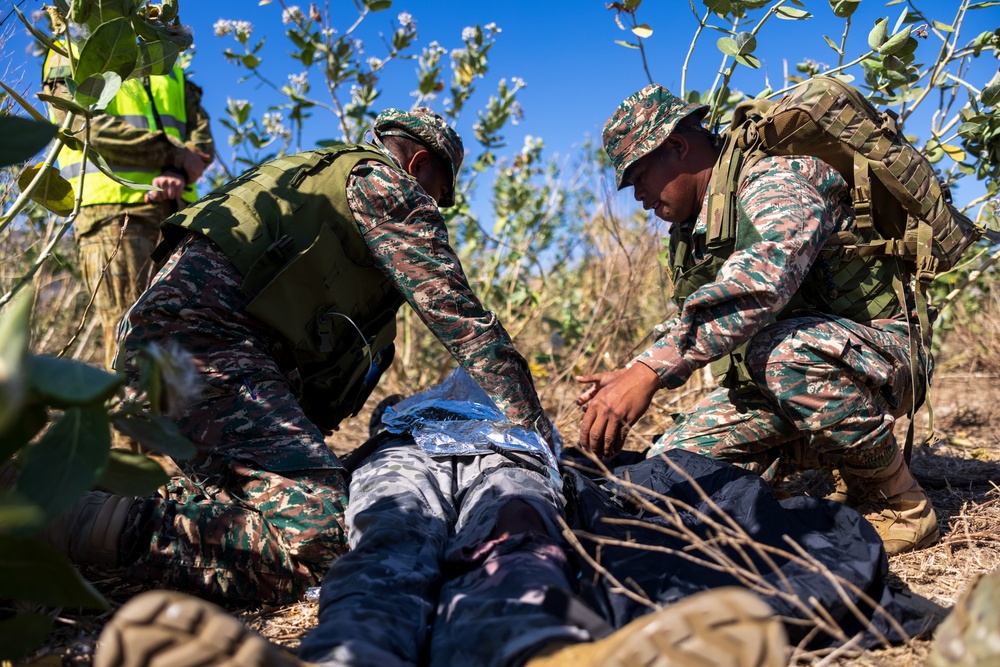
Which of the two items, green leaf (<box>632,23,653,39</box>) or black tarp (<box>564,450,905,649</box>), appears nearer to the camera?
black tarp (<box>564,450,905,649</box>)

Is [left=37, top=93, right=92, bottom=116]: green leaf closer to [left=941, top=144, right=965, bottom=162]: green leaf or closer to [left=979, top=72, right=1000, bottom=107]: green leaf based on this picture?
[left=979, top=72, right=1000, bottom=107]: green leaf

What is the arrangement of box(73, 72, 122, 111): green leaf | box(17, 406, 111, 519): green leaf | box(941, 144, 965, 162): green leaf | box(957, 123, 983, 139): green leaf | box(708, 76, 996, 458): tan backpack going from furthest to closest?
box(941, 144, 965, 162): green leaf → box(957, 123, 983, 139): green leaf → box(708, 76, 996, 458): tan backpack → box(73, 72, 122, 111): green leaf → box(17, 406, 111, 519): green leaf

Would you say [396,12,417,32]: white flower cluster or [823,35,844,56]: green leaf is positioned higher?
[396,12,417,32]: white flower cluster

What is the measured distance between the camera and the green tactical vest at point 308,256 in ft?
7.57

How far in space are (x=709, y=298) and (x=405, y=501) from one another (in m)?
1.06

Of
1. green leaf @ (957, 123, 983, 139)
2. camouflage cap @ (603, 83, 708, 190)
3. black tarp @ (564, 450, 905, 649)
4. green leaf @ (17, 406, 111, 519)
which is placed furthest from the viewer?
green leaf @ (957, 123, 983, 139)

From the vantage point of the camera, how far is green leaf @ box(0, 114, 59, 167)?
126 cm

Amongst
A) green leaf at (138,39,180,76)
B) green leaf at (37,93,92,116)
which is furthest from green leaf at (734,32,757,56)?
green leaf at (37,93,92,116)

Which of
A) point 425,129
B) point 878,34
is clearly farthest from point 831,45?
point 425,129

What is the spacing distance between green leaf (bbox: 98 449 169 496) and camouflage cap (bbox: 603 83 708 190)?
2.04 metres

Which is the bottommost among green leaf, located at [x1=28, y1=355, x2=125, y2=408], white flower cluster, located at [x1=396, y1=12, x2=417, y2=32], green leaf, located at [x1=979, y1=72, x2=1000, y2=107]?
green leaf, located at [x1=28, y1=355, x2=125, y2=408]

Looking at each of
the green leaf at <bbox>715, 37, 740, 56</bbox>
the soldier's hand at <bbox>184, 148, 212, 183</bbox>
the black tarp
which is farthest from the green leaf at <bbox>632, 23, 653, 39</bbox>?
the soldier's hand at <bbox>184, 148, 212, 183</bbox>

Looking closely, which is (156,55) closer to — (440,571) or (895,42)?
(440,571)

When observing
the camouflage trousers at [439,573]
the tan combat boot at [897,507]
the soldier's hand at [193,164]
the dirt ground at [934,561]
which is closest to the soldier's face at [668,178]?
the tan combat boot at [897,507]
